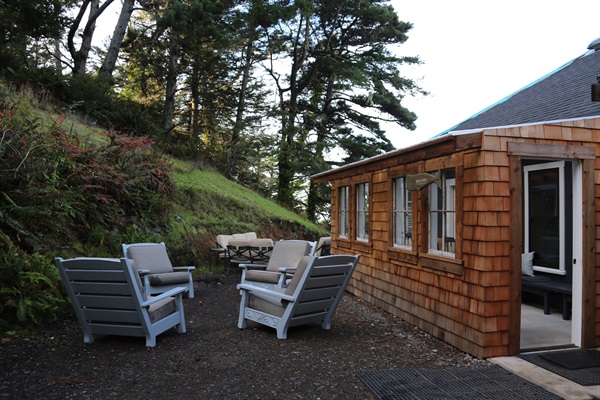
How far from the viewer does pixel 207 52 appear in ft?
56.2

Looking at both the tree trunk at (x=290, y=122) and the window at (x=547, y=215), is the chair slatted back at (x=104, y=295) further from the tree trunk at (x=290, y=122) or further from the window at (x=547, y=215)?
the tree trunk at (x=290, y=122)

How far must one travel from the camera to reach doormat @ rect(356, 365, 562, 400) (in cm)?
325

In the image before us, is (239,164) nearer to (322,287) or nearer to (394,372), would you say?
(322,287)


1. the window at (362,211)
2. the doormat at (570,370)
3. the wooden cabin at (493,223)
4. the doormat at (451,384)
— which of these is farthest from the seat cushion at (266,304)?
the window at (362,211)

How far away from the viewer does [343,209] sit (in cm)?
865

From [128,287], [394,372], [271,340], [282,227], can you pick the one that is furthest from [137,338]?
[282,227]

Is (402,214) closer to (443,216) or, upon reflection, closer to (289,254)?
(443,216)

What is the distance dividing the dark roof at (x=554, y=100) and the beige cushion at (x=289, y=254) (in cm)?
322

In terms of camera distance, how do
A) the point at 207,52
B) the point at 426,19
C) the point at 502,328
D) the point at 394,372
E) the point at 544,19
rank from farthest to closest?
1. the point at 426,19
2. the point at 207,52
3. the point at 544,19
4. the point at 502,328
5. the point at 394,372

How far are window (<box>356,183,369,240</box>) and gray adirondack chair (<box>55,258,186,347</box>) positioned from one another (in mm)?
3867

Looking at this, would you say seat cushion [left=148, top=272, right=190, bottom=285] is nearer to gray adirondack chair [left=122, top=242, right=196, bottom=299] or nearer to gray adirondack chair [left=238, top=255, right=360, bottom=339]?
gray adirondack chair [left=122, top=242, right=196, bottom=299]

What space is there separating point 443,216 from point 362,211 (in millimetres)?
2595

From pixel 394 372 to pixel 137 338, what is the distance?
2.73 metres

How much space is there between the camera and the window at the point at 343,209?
27.9 ft
